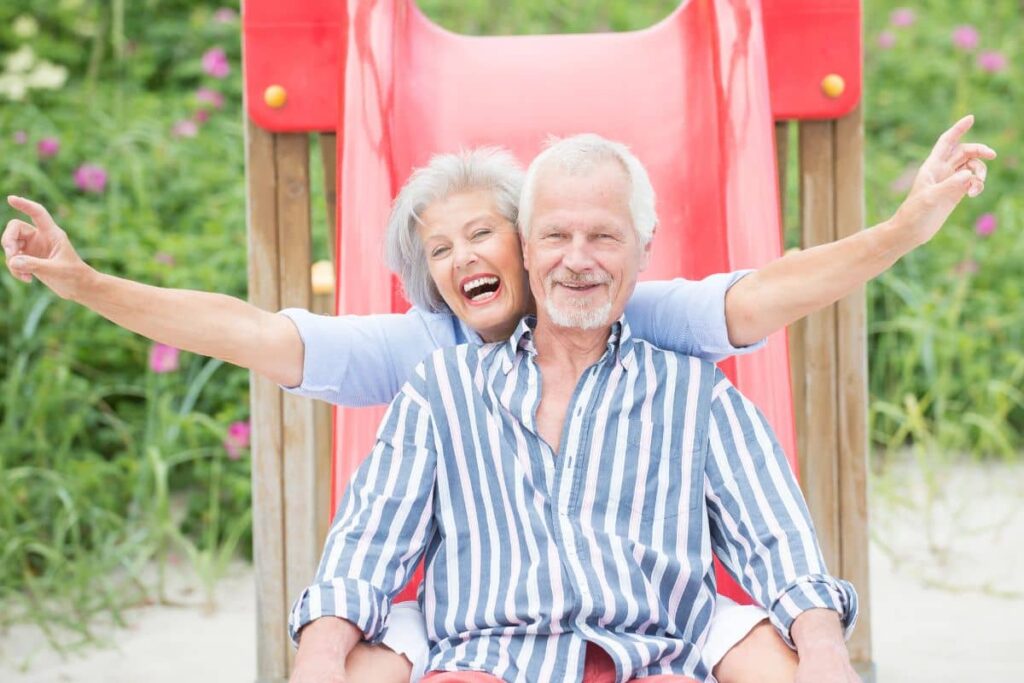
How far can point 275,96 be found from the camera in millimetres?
2887

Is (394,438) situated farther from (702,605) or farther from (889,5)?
(889,5)

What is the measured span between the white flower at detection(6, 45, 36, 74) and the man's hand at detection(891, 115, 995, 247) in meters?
4.07

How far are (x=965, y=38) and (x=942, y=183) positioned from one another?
430cm

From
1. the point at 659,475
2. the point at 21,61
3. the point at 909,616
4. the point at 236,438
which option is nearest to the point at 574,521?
the point at 659,475

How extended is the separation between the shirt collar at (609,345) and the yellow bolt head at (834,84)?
0.96m

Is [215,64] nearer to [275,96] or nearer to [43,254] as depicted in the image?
[275,96]

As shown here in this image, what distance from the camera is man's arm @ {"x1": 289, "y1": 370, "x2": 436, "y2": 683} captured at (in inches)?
76.9

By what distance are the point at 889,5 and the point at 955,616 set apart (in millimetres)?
3834

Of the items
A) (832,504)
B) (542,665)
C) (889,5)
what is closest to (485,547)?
(542,665)

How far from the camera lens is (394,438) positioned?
6.88 feet

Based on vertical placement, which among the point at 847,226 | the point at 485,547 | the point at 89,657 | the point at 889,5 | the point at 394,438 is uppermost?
the point at 889,5

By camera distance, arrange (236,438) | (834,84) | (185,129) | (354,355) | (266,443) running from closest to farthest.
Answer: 1. (354,355)
2. (834,84)
3. (266,443)
4. (236,438)
5. (185,129)

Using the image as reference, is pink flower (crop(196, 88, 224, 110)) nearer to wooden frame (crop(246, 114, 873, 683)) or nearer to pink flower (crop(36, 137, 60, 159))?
pink flower (crop(36, 137, 60, 159))

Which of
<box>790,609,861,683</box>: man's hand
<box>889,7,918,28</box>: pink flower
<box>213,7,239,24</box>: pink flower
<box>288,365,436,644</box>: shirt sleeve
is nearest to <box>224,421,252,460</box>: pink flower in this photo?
<box>288,365,436,644</box>: shirt sleeve
